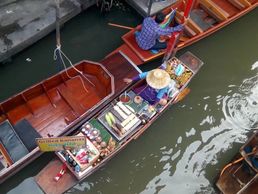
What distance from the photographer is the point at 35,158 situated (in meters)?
9.30

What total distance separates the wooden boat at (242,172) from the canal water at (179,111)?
456 mm

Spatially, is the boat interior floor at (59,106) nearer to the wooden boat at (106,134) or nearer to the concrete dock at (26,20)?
the wooden boat at (106,134)

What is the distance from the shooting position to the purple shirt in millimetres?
10570

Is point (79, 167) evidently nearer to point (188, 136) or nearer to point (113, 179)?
point (113, 179)

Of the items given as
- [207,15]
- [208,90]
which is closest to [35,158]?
[208,90]

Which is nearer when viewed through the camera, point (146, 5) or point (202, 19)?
point (146, 5)

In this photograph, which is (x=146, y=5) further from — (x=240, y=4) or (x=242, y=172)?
(x=242, y=172)

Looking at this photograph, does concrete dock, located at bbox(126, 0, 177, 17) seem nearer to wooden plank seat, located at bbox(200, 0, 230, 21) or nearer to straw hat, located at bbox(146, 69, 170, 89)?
wooden plank seat, located at bbox(200, 0, 230, 21)

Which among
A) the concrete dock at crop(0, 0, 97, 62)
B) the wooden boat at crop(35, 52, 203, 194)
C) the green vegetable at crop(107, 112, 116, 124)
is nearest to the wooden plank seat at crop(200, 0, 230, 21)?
the wooden boat at crop(35, 52, 203, 194)

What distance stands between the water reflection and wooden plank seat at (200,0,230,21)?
2.26 meters

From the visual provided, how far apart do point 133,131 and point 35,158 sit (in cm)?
262

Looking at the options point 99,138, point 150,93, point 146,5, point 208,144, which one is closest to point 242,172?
point 208,144

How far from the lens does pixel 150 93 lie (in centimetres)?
1005

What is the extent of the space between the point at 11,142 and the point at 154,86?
3.91m
